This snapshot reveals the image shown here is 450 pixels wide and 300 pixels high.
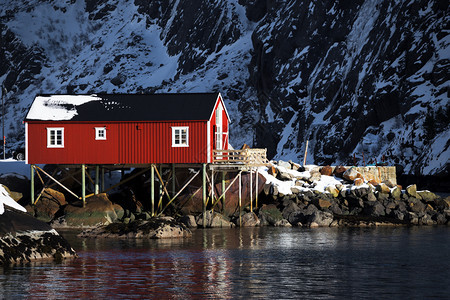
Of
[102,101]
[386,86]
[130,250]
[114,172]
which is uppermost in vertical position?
[386,86]

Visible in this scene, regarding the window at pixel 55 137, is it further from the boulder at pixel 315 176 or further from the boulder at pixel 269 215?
the boulder at pixel 315 176

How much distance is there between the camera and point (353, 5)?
11344cm

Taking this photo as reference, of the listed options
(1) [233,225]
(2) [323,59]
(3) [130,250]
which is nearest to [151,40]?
(2) [323,59]

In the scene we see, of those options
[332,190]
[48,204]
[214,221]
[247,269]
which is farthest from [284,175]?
[247,269]

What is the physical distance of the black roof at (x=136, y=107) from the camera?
50.5 m

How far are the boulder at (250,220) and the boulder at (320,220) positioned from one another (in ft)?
10.3

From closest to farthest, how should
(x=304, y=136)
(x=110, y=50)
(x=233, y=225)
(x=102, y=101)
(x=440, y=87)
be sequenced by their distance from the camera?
(x=233, y=225), (x=102, y=101), (x=440, y=87), (x=304, y=136), (x=110, y=50)

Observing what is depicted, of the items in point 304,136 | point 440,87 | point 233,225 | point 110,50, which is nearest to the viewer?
point 233,225

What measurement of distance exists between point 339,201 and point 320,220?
5.00m

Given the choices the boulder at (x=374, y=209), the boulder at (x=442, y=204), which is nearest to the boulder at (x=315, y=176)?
the boulder at (x=374, y=209)

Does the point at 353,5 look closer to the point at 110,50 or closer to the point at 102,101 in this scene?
the point at 102,101

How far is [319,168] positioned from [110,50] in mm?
132330

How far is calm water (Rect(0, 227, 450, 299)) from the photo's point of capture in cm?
2473

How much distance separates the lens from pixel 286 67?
404 feet
